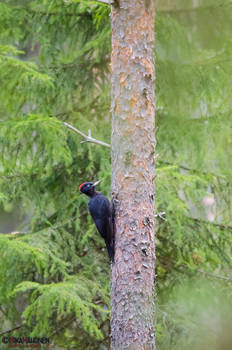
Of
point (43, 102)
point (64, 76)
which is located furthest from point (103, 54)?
point (43, 102)

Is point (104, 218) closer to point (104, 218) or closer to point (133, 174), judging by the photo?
point (104, 218)

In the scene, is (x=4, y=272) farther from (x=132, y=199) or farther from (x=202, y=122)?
(x=202, y=122)

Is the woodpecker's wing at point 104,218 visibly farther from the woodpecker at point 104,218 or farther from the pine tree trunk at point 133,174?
the pine tree trunk at point 133,174

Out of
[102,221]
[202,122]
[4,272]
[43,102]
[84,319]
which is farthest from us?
[43,102]

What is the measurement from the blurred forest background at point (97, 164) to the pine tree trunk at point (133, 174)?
0.88m

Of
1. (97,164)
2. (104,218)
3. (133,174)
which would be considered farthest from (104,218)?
(97,164)

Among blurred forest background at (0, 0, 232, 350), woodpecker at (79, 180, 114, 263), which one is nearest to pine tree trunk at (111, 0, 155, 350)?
woodpecker at (79, 180, 114, 263)

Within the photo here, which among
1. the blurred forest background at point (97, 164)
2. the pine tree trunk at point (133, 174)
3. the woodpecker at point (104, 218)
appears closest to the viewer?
the pine tree trunk at point (133, 174)

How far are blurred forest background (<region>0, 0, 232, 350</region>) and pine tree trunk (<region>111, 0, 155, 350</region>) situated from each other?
2.87 feet

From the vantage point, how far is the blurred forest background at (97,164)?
518 cm

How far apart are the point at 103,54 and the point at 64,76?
0.62m

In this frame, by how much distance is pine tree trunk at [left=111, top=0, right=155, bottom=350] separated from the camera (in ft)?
12.9

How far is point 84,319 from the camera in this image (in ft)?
16.1

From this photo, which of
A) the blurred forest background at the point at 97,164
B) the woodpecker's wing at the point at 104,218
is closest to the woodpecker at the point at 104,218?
the woodpecker's wing at the point at 104,218
